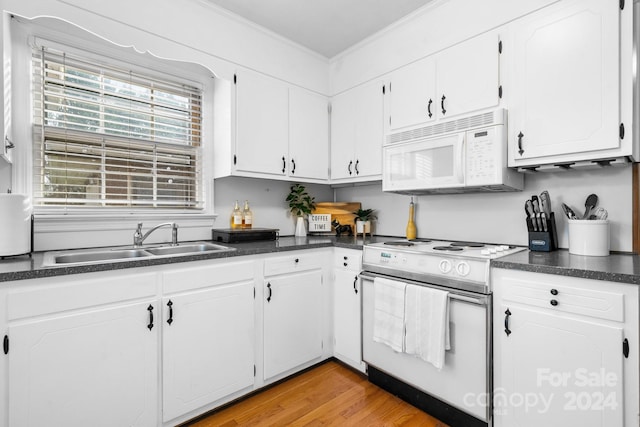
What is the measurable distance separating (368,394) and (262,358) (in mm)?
738

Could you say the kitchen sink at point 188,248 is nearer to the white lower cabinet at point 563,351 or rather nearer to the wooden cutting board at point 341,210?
the wooden cutting board at point 341,210

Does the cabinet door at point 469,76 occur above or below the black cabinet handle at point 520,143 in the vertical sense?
above

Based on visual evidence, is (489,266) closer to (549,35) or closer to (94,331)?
(549,35)

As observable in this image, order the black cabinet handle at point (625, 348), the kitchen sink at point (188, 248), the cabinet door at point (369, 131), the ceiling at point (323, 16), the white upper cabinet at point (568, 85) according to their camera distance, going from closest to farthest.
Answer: the black cabinet handle at point (625, 348) → the white upper cabinet at point (568, 85) → the kitchen sink at point (188, 248) → the ceiling at point (323, 16) → the cabinet door at point (369, 131)

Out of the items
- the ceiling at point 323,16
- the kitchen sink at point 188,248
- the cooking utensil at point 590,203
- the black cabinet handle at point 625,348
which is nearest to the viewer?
the black cabinet handle at point 625,348

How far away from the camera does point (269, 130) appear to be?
2.59 metres

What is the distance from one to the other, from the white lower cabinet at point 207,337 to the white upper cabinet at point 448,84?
1.60 metres

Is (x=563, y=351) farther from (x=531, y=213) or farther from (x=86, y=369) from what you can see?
(x=86, y=369)

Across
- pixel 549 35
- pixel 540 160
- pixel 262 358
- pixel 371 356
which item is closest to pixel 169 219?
pixel 262 358

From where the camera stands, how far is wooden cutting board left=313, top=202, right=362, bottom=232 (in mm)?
2936

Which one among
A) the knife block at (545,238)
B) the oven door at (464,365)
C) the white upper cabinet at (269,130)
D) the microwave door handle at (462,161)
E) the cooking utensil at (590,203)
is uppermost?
the white upper cabinet at (269,130)

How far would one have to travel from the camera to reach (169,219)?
7.65ft

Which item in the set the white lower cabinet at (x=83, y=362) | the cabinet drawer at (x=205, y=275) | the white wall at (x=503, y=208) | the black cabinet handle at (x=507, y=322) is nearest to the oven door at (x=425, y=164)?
the white wall at (x=503, y=208)

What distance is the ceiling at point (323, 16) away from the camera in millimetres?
2219
